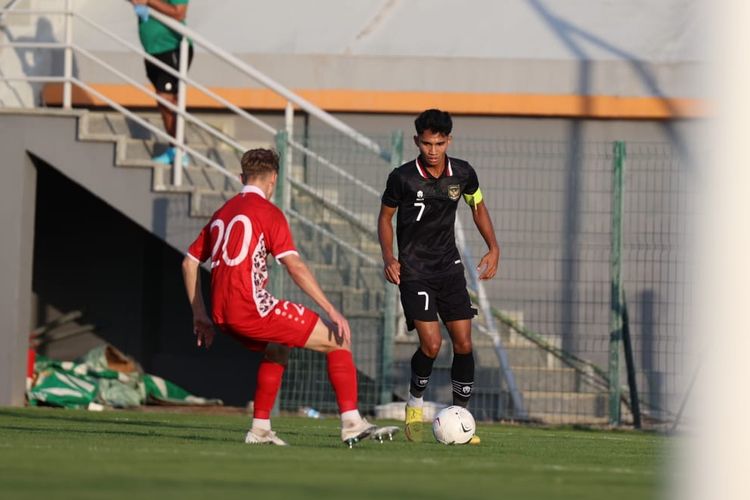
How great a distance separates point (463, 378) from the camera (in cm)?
1123

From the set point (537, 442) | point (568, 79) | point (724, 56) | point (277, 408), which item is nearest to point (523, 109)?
point (568, 79)

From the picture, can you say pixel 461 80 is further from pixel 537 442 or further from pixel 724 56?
pixel 724 56

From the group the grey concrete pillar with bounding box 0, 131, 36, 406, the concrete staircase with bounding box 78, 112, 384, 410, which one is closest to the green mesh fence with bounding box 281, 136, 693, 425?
the concrete staircase with bounding box 78, 112, 384, 410

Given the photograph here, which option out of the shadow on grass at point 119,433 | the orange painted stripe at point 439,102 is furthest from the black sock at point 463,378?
the orange painted stripe at point 439,102

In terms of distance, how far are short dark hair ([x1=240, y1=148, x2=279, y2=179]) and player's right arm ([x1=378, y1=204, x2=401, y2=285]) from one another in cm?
158

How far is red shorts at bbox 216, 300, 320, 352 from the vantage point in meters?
9.31

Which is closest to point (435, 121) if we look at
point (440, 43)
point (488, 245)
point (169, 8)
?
point (488, 245)

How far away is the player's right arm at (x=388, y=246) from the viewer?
10875 millimetres

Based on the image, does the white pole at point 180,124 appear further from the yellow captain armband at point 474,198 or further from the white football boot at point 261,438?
the white football boot at point 261,438

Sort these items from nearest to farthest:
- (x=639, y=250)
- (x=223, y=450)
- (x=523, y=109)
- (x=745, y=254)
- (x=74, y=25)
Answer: (x=745, y=254)
(x=223, y=450)
(x=639, y=250)
(x=523, y=109)
(x=74, y=25)

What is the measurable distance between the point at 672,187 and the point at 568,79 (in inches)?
105

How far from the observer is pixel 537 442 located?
36.8 ft

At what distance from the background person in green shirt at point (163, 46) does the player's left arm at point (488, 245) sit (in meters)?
5.63

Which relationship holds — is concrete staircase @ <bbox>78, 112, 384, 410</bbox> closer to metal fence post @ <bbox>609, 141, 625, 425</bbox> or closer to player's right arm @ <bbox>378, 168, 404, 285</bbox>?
metal fence post @ <bbox>609, 141, 625, 425</bbox>
